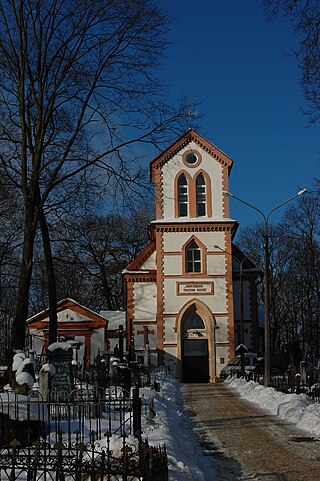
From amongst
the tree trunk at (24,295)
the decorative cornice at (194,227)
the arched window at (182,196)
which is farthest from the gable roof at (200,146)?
the tree trunk at (24,295)

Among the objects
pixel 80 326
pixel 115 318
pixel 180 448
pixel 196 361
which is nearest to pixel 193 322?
pixel 196 361

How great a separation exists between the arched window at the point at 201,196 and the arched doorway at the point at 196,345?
554cm

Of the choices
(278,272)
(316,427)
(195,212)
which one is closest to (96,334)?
(195,212)

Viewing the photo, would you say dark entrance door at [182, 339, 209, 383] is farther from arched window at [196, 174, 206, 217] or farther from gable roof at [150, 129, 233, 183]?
gable roof at [150, 129, 233, 183]

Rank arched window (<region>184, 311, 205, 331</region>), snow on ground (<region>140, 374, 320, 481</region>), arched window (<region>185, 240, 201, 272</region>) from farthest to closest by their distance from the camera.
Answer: arched window (<region>185, 240, 201, 272</region>)
arched window (<region>184, 311, 205, 331</region>)
snow on ground (<region>140, 374, 320, 481</region>)

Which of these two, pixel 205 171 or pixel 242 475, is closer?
pixel 242 475

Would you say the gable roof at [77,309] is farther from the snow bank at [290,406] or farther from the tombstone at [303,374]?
the snow bank at [290,406]

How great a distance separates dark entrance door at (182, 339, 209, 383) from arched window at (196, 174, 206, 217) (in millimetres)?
7784

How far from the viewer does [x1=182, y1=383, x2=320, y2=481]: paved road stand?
9.85m

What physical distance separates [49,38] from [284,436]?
1322cm

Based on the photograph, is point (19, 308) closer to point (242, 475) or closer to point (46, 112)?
point (46, 112)

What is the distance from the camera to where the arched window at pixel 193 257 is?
3953 centimetres

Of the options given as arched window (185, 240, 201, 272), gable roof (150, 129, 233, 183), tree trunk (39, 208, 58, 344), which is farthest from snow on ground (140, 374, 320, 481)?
gable roof (150, 129, 233, 183)

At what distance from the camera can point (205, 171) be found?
1586 inches
